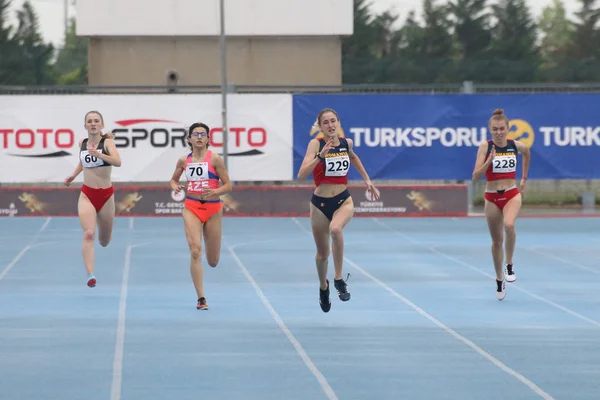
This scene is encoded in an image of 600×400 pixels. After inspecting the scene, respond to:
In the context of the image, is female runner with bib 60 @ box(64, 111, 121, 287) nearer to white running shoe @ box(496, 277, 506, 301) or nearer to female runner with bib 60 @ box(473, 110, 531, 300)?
female runner with bib 60 @ box(473, 110, 531, 300)

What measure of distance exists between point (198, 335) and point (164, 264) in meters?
7.63

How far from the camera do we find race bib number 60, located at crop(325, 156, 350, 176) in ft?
46.2

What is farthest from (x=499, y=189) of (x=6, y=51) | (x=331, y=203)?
(x=6, y=51)

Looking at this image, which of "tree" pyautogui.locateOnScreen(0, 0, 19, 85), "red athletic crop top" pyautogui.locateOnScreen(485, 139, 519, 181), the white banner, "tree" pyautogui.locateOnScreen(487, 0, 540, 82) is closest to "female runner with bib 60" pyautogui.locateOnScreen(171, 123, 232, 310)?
"red athletic crop top" pyautogui.locateOnScreen(485, 139, 519, 181)

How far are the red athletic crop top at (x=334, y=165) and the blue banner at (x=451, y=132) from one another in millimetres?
16690

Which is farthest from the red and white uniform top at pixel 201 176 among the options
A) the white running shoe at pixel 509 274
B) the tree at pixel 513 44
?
the tree at pixel 513 44

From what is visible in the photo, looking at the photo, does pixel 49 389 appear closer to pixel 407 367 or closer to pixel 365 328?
pixel 407 367

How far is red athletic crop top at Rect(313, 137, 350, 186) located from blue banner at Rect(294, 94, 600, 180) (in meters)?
16.7

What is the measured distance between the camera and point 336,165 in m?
14.1

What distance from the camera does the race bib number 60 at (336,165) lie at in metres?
14.1

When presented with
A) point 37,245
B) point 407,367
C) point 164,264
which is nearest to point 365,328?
point 407,367

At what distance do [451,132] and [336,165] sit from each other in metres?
17.2

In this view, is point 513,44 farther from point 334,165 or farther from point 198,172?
point 334,165

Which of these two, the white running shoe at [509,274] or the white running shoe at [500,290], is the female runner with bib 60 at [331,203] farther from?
the white running shoe at [509,274]
